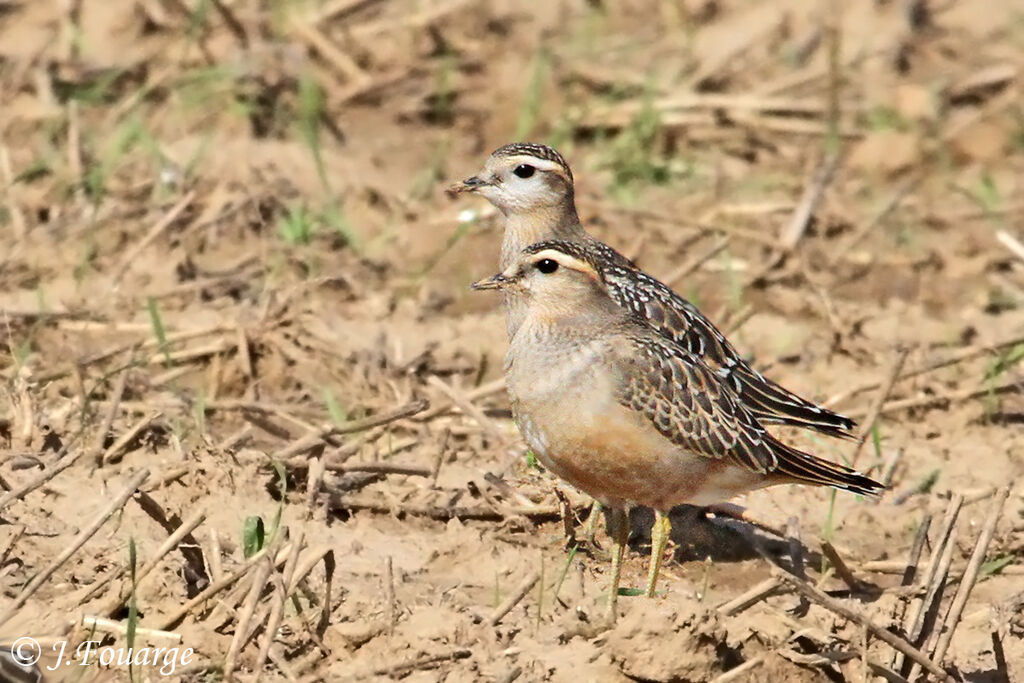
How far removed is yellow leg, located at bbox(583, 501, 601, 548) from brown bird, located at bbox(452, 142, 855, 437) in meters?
0.75

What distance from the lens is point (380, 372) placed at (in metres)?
8.55

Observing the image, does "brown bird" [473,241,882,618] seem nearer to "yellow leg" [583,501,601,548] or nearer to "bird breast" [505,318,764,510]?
"bird breast" [505,318,764,510]

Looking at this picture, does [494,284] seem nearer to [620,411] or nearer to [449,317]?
[620,411]

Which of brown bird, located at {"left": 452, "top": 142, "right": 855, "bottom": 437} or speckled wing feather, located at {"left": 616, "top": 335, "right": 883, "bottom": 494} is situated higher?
brown bird, located at {"left": 452, "top": 142, "right": 855, "bottom": 437}

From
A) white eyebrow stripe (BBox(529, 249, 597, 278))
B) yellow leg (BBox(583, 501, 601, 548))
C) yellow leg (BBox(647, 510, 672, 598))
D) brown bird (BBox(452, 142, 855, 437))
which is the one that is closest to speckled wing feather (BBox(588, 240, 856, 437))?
brown bird (BBox(452, 142, 855, 437))

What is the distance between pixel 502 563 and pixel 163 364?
2176 millimetres

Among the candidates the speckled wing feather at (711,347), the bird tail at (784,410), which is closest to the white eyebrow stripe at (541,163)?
the speckled wing feather at (711,347)

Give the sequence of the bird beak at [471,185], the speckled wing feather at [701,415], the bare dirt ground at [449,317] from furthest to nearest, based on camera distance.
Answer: the bird beak at [471,185], the speckled wing feather at [701,415], the bare dirt ground at [449,317]

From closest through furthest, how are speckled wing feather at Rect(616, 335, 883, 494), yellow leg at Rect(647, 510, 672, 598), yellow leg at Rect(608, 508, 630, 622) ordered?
yellow leg at Rect(608, 508, 630, 622)
speckled wing feather at Rect(616, 335, 883, 494)
yellow leg at Rect(647, 510, 672, 598)

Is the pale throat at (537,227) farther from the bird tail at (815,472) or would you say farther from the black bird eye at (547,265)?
the bird tail at (815,472)

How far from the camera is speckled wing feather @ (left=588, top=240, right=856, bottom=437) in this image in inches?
309

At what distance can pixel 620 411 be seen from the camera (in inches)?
265

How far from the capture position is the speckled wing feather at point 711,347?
25.7 ft

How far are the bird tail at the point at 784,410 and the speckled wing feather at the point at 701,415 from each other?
473 mm
